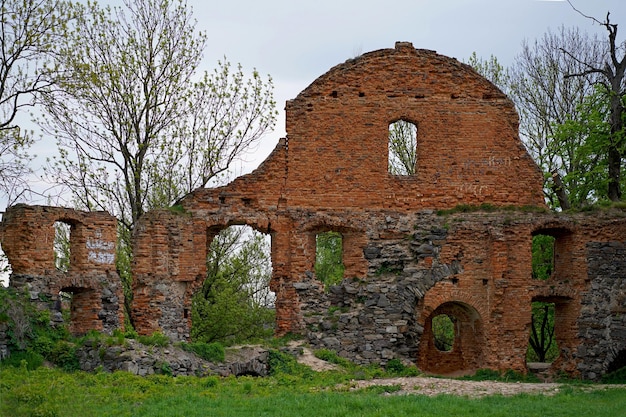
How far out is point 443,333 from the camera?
99.4 feet

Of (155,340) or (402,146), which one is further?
(402,146)

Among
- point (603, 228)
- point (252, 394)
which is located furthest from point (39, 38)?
point (603, 228)

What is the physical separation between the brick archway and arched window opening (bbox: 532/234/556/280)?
10.2 feet

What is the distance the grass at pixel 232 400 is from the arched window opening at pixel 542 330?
1072cm

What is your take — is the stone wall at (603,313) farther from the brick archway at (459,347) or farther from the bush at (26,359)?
the bush at (26,359)

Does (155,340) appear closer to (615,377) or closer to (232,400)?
(232,400)

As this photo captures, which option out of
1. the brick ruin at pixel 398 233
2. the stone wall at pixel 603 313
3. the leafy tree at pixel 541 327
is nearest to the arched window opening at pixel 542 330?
the leafy tree at pixel 541 327

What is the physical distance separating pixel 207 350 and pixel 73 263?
3486 millimetres

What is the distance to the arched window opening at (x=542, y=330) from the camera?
26.6m


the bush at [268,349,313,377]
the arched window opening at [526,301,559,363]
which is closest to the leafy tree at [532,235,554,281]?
the arched window opening at [526,301,559,363]

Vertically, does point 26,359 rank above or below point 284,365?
above

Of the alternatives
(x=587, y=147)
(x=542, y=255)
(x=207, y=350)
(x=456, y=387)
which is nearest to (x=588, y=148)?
(x=587, y=147)

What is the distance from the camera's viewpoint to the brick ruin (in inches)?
778

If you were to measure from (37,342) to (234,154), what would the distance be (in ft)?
32.4
